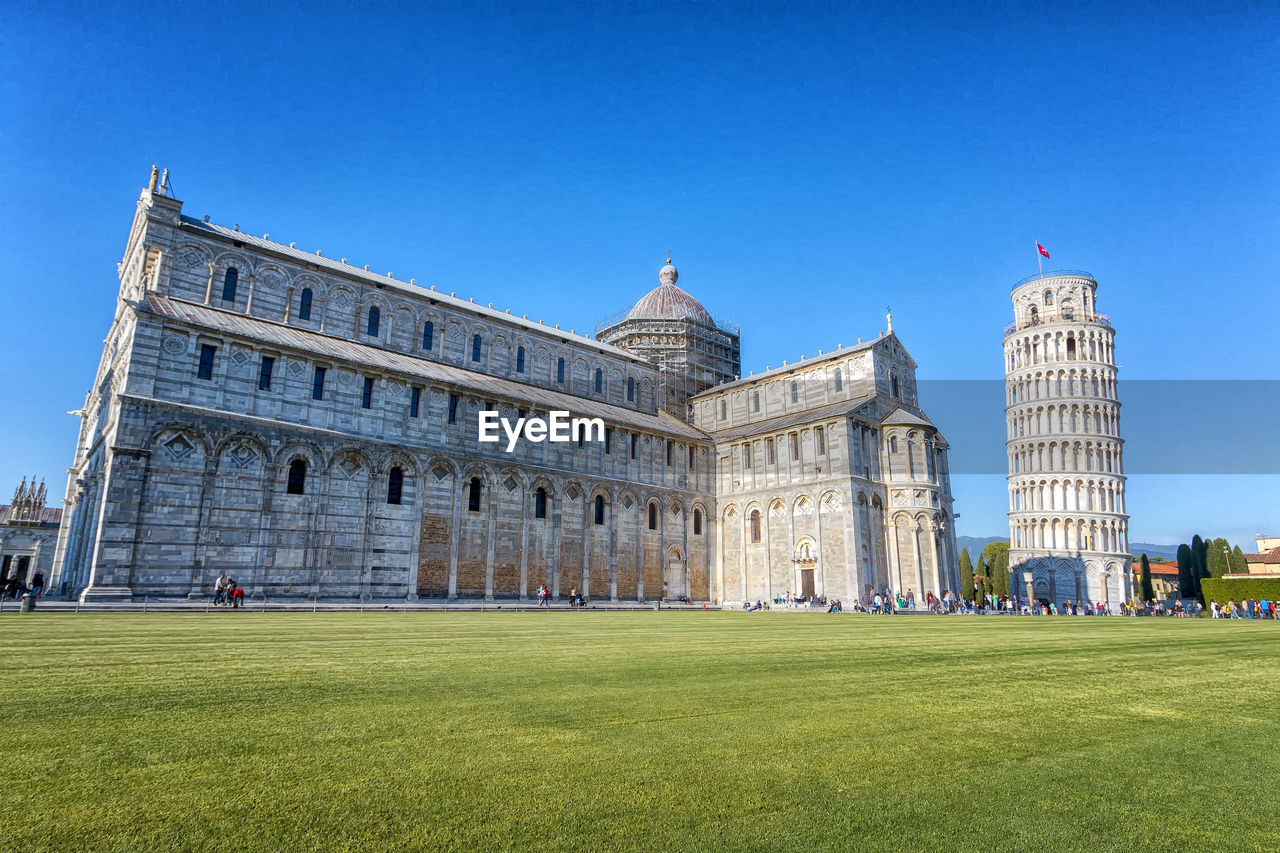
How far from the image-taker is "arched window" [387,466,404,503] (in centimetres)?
3275

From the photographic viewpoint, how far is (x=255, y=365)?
30188 millimetres

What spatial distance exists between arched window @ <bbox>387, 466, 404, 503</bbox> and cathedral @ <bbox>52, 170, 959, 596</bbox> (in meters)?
0.12

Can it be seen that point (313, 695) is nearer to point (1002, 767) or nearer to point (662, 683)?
point (662, 683)

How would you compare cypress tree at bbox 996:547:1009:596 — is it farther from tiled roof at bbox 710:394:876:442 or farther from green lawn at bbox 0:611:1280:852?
green lawn at bbox 0:611:1280:852

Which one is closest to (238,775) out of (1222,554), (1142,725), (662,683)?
(662,683)

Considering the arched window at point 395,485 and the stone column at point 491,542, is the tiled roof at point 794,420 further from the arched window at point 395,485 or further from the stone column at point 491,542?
the arched window at point 395,485

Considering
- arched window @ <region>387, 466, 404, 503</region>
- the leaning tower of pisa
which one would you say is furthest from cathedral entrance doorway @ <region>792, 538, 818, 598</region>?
the leaning tower of pisa

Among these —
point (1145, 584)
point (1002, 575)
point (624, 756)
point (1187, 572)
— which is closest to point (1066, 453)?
point (1002, 575)

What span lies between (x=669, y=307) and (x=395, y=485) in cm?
3194

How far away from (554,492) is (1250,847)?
36052 millimetres

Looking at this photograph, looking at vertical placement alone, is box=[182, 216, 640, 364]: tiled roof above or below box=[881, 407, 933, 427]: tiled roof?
above

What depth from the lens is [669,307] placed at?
5853cm

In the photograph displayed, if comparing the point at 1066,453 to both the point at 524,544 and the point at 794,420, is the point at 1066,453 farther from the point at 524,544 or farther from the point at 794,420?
the point at 524,544

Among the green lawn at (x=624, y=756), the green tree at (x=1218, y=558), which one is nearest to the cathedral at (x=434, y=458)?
the green lawn at (x=624, y=756)
